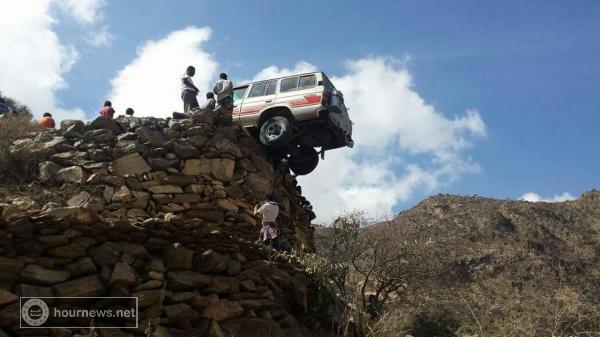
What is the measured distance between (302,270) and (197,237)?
7.00 ft

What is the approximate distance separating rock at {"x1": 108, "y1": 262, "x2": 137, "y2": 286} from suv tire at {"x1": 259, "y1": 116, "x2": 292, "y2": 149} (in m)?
6.08

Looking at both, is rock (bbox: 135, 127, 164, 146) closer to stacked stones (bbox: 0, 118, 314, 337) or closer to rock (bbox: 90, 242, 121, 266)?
stacked stones (bbox: 0, 118, 314, 337)

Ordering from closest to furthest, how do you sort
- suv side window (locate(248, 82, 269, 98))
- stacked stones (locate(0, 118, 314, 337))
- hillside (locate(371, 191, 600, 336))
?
stacked stones (locate(0, 118, 314, 337)) < suv side window (locate(248, 82, 269, 98)) < hillside (locate(371, 191, 600, 336))

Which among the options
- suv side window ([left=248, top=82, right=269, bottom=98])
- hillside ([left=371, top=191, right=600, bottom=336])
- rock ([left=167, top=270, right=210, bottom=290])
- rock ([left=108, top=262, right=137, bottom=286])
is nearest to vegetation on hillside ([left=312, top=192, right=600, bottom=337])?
hillside ([left=371, top=191, right=600, bottom=336])

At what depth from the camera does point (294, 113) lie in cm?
1176

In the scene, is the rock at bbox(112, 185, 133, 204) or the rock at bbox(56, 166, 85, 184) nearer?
the rock at bbox(112, 185, 133, 204)

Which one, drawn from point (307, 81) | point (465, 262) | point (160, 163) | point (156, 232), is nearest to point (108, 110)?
point (160, 163)

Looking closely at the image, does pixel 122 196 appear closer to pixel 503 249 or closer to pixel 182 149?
pixel 182 149

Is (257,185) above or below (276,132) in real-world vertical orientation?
below

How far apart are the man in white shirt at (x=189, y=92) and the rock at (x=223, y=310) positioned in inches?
261

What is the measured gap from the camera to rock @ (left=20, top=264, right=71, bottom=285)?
540 centimetres

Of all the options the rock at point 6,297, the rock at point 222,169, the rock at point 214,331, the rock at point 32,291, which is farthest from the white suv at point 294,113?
the rock at point 6,297

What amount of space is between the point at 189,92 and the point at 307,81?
2880 millimetres

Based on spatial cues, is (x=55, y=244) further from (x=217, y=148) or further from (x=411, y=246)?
(x=411, y=246)
